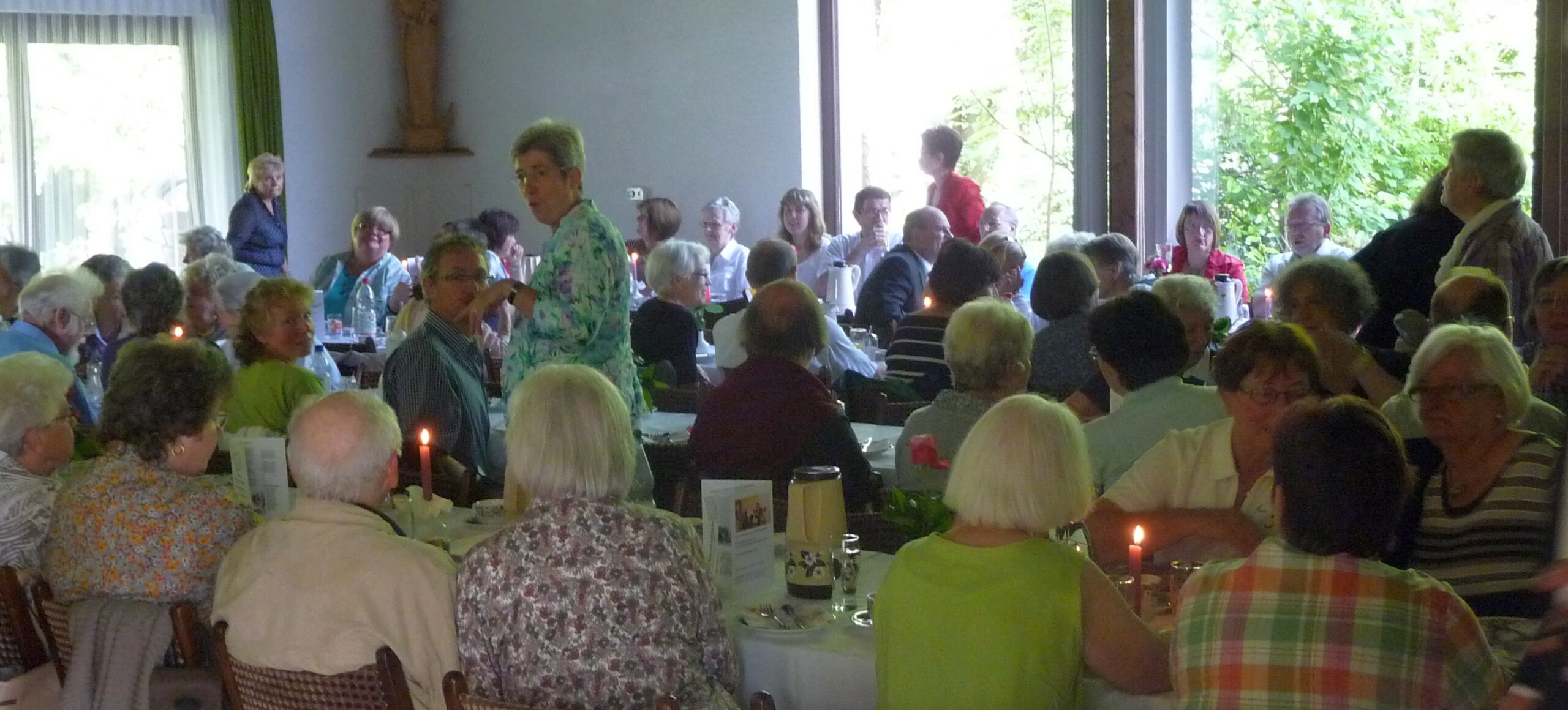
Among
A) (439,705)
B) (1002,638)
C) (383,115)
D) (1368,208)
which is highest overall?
(383,115)

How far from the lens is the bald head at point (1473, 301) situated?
4.07m

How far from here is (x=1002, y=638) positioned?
7.72ft

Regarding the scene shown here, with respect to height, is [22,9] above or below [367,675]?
above

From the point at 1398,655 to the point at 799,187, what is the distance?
305 inches

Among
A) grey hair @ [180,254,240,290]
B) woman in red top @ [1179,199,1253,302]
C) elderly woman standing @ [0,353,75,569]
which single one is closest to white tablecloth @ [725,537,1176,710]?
elderly woman standing @ [0,353,75,569]

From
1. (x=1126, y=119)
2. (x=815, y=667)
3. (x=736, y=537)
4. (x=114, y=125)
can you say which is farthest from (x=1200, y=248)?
(x=114, y=125)

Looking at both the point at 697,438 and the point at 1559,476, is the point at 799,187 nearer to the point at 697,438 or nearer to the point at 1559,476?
the point at 697,438

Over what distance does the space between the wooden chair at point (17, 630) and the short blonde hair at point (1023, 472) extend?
6.19 feet

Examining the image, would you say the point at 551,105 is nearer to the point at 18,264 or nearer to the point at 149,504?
the point at 18,264

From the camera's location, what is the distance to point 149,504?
3.04 m

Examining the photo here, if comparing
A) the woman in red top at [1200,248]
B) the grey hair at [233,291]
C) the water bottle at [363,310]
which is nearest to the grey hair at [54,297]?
the grey hair at [233,291]

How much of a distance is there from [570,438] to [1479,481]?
5.52ft

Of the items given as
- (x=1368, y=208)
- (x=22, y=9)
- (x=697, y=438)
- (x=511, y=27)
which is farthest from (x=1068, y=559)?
(x=22, y=9)

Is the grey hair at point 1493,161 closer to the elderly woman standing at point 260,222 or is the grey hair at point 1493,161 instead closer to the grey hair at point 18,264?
the grey hair at point 18,264
